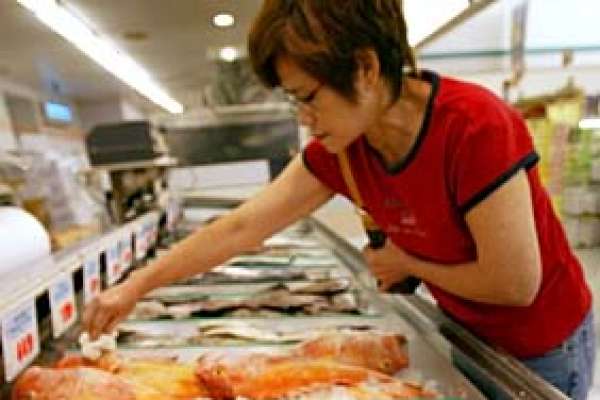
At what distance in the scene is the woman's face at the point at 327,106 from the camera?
3.33 ft

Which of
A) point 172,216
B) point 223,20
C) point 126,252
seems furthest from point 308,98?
point 223,20

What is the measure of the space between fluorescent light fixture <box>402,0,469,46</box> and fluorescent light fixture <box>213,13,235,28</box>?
1.72 m

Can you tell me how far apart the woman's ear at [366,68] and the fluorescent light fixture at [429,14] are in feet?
2.98

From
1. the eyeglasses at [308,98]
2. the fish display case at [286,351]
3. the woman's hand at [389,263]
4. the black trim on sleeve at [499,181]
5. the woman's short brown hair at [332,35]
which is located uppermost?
the woman's short brown hair at [332,35]

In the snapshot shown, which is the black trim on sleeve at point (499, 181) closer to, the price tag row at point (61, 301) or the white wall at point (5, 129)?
the price tag row at point (61, 301)

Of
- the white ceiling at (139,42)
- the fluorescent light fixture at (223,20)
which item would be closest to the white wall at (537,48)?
the white ceiling at (139,42)

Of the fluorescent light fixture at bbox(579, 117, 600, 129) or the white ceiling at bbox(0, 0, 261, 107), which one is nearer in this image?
the white ceiling at bbox(0, 0, 261, 107)

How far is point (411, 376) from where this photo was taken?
3.56 ft

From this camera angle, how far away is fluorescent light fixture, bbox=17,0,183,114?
3.21 m

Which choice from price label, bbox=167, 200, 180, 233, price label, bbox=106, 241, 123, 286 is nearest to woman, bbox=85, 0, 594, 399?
price label, bbox=106, 241, 123, 286

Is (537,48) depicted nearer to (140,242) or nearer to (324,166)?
(140,242)

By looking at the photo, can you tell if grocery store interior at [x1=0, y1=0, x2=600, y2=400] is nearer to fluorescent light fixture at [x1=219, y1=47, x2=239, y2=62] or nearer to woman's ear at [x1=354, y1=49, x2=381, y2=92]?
fluorescent light fixture at [x1=219, y1=47, x2=239, y2=62]

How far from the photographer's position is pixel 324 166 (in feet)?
4.46

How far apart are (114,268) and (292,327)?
2.15 feet
